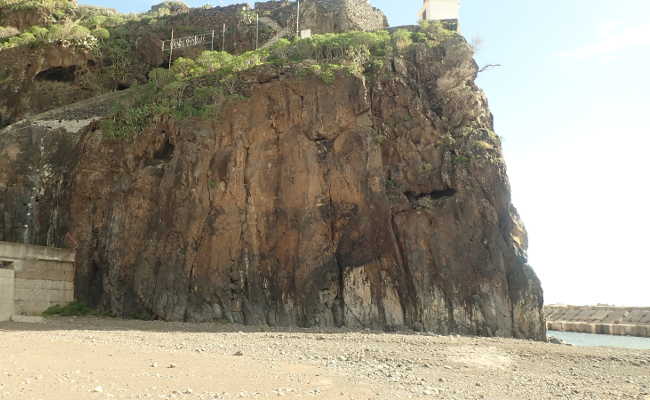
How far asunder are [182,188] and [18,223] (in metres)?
10.1

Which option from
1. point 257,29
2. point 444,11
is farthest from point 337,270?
point 257,29

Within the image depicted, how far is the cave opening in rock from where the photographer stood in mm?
42281

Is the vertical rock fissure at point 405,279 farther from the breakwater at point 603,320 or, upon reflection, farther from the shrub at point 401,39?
the breakwater at point 603,320

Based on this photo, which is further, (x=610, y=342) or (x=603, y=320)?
(x=603, y=320)

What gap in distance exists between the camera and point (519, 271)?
24.5 metres

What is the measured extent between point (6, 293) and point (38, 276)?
2.17 metres

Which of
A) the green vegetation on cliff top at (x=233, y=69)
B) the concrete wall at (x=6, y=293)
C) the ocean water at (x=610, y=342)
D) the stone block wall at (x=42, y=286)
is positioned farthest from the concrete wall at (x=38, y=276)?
the ocean water at (x=610, y=342)

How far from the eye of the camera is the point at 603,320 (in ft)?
225

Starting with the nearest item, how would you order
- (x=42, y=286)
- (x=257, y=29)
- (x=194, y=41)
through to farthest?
(x=42, y=286)
(x=257, y=29)
(x=194, y=41)

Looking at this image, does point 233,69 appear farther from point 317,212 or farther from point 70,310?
point 70,310

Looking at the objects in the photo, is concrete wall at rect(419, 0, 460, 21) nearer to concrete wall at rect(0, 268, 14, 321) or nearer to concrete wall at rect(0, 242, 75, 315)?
concrete wall at rect(0, 242, 75, 315)

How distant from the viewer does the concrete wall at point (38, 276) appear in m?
25.1

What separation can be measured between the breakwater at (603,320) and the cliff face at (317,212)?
33.6 m

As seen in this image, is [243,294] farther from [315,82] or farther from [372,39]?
[372,39]
